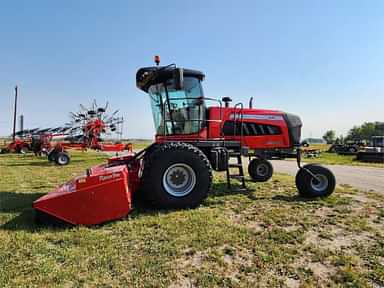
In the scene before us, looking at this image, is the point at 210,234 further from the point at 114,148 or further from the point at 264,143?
the point at 114,148

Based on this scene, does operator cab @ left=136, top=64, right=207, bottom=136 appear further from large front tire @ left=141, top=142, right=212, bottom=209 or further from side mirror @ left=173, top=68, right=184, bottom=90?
large front tire @ left=141, top=142, right=212, bottom=209

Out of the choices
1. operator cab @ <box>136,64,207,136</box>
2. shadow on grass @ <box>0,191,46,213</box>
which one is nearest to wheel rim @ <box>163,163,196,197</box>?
operator cab @ <box>136,64,207,136</box>

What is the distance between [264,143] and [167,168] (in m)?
3.03

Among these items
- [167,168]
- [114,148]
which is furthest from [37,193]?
[114,148]

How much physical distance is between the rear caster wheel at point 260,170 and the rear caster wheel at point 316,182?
2127mm

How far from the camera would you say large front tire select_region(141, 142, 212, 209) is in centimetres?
477

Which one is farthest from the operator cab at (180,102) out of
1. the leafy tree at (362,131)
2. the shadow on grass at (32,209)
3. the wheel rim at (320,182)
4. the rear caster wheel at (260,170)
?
the leafy tree at (362,131)

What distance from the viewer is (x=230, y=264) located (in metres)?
2.91

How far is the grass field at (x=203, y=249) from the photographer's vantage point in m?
2.62

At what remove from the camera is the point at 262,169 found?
8492 mm

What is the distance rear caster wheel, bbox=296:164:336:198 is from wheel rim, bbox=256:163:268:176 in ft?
7.13

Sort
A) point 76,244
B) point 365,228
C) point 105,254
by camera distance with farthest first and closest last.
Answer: point 365,228 → point 76,244 → point 105,254

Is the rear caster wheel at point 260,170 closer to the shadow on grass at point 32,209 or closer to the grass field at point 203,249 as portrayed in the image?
the shadow on grass at point 32,209

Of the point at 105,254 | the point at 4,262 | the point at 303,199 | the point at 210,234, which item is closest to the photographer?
the point at 4,262
